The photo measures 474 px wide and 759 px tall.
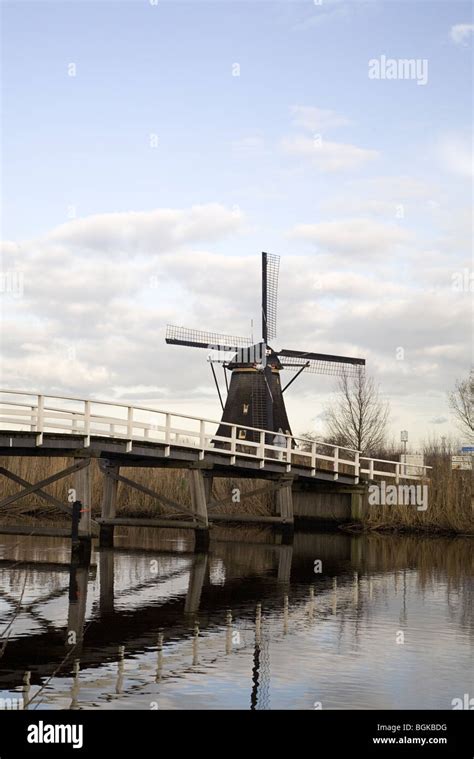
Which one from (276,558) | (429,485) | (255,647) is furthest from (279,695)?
(429,485)

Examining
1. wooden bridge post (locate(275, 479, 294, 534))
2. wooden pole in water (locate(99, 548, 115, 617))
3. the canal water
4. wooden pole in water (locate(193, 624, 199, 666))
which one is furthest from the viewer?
wooden bridge post (locate(275, 479, 294, 534))

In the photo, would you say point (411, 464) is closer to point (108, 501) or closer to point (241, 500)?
point (241, 500)

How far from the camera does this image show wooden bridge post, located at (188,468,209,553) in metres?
28.9

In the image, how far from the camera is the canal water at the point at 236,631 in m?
11.8

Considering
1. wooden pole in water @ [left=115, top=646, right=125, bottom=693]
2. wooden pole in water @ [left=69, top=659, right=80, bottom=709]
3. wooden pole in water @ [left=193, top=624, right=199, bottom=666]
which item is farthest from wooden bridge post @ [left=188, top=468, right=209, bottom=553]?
wooden pole in water @ [left=69, top=659, right=80, bottom=709]

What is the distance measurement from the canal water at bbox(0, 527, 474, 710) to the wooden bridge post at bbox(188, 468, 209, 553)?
599mm

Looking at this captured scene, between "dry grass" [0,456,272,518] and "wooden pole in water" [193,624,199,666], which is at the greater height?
"dry grass" [0,456,272,518]

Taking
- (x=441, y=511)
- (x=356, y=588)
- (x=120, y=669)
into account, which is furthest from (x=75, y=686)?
(x=441, y=511)

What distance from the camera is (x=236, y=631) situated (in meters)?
16.1

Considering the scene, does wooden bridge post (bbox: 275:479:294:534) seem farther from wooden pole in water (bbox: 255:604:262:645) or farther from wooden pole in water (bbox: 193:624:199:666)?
wooden pole in water (bbox: 193:624:199:666)

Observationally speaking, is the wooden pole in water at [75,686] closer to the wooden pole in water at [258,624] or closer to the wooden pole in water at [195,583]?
the wooden pole in water at [258,624]

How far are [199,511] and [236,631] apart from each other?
43.4 ft

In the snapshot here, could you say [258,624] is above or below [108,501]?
below

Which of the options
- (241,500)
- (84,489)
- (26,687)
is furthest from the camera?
(241,500)
